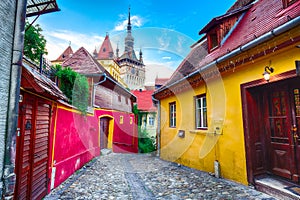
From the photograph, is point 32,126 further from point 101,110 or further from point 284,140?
point 101,110


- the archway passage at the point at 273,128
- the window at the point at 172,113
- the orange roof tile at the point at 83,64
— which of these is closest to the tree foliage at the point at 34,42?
the orange roof tile at the point at 83,64

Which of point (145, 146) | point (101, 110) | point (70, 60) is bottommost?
point (145, 146)

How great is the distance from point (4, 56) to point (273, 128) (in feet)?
16.4

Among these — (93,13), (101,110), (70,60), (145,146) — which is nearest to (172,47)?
(93,13)

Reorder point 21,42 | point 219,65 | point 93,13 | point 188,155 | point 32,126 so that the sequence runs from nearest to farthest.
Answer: point 21,42 → point 32,126 → point 219,65 → point 188,155 → point 93,13

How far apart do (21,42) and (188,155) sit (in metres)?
5.75

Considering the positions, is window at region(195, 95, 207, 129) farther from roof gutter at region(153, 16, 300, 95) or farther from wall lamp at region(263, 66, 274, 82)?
wall lamp at region(263, 66, 274, 82)

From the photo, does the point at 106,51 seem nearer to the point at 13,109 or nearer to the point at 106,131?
the point at 106,131

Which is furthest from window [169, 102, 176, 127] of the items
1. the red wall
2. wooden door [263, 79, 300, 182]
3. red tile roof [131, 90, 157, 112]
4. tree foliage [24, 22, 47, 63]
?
tree foliage [24, 22, 47, 63]

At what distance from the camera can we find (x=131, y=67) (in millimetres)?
56969

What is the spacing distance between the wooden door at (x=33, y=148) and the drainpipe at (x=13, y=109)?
0.71 metres

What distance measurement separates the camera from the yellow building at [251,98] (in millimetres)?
3289

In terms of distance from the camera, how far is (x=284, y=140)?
364 centimetres

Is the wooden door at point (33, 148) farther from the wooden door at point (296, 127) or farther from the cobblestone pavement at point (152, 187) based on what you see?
the wooden door at point (296, 127)
